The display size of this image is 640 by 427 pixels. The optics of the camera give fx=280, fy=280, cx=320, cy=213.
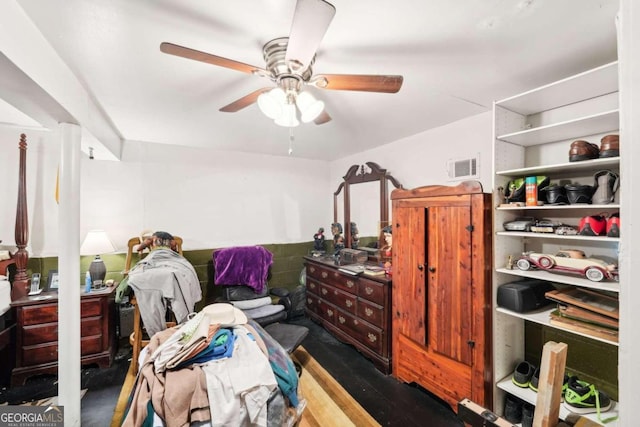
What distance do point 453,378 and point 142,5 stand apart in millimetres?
2875

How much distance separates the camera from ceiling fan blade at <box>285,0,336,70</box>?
966 mm

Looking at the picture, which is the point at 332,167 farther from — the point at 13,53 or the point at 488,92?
the point at 13,53

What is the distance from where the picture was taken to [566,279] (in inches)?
65.4

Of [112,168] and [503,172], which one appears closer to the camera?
[503,172]

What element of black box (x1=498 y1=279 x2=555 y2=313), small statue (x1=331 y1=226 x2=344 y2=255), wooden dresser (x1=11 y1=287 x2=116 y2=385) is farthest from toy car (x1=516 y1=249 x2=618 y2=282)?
wooden dresser (x1=11 y1=287 x2=116 y2=385)

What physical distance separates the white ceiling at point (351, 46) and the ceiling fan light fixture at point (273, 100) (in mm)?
261

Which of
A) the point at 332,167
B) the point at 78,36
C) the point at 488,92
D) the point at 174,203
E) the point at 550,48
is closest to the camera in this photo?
the point at 78,36

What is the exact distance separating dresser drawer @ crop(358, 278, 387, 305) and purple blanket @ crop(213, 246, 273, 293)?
4.14 ft

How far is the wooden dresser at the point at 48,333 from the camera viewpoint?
7.89 ft

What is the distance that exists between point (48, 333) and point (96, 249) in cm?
79

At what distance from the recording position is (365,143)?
3342 mm

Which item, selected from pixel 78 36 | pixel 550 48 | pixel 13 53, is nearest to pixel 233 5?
pixel 78 36

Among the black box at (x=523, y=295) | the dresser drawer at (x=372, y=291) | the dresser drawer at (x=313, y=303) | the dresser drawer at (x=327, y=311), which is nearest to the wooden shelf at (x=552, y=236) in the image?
the black box at (x=523, y=295)

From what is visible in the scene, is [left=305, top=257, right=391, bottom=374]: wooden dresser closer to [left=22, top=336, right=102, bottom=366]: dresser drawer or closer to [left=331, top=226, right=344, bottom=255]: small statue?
[left=331, top=226, right=344, bottom=255]: small statue
